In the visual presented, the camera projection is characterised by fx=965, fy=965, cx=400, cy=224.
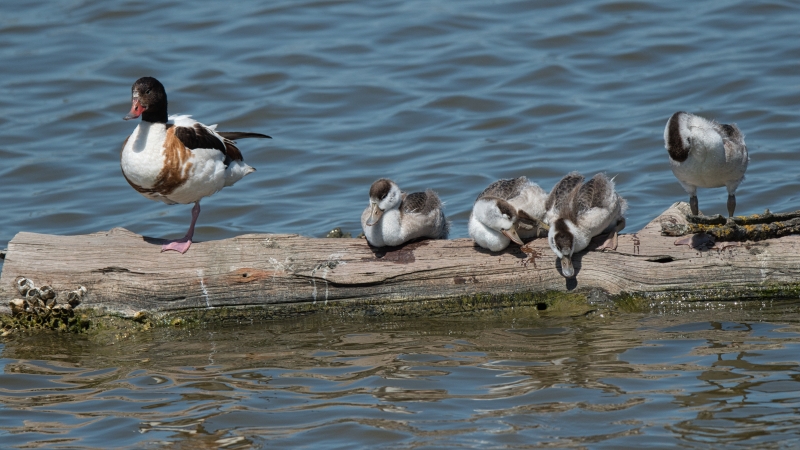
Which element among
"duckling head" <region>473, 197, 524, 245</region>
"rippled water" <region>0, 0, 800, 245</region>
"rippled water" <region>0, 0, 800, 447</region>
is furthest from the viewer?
"rippled water" <region>0, 0, 800, 245</region>

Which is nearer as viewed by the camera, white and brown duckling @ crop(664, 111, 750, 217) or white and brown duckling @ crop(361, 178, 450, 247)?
white and brown duckling @ crop(361, 178, 450, 247)

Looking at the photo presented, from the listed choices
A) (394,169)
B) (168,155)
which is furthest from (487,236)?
(394,169)

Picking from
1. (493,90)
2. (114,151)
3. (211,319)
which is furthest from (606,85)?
(211,319)

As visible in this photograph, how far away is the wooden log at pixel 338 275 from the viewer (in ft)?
25.2

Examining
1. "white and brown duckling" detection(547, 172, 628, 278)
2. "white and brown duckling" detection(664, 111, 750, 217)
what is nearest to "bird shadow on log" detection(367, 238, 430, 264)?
"white and brown duckling" detection(547, 172, 628, 278)

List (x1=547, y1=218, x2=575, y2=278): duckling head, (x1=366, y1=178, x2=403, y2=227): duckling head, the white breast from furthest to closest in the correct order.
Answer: the white breast → (x1=366, y1=178, x2=403, y2=227): duckling head → (x1=547, y1=218, x2=575, y2=278): duckling head

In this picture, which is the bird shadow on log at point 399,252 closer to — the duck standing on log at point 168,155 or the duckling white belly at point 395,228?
the duckling white belly at point 395,228

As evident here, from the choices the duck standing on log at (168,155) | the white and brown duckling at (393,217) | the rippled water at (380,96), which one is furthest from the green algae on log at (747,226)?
the duck standing on log at (168,155)

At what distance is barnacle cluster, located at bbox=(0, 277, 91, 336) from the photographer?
7.79 m

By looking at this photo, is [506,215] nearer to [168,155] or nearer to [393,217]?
[393,217]

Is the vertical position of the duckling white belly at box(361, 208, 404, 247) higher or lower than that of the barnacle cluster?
higher

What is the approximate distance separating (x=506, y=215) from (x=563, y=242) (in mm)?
491

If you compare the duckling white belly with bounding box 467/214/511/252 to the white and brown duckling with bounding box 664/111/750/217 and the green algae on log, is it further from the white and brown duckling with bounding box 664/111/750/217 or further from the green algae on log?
the white and brown duckling with bounding box 664/111/750/217

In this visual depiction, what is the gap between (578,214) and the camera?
7.67m
